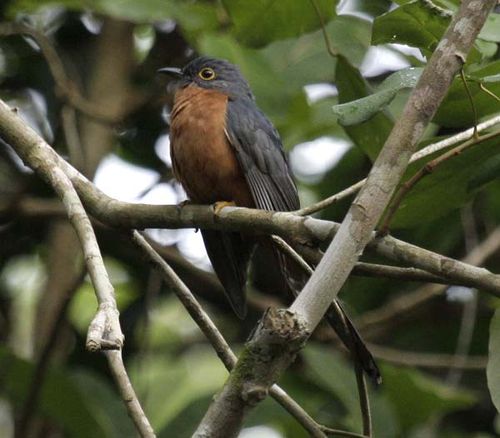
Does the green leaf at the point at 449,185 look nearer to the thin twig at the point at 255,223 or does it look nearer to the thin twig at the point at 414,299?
the thin twig at the point at 255,223

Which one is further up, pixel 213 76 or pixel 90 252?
pixel 213 76

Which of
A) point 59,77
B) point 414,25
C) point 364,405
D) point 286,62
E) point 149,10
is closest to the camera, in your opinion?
point 364,405

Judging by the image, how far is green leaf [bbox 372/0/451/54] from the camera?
11.6ft

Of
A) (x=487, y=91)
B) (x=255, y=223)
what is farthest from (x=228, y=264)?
(x=487, y=91)

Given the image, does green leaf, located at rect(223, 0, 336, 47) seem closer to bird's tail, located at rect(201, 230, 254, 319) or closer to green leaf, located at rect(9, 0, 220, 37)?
green leaf, located at rect(9, 0, 220, 37)

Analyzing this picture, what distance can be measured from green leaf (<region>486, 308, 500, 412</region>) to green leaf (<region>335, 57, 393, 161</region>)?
1021 millimetres

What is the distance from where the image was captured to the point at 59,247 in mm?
5992

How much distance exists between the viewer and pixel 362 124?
411cm

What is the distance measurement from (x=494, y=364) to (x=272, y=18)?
1959 millimetres

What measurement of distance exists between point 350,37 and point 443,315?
1.72 meters

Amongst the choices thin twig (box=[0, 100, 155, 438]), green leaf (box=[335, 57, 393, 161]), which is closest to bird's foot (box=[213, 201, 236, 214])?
thin twig (box=[0, 100, 155, 438])

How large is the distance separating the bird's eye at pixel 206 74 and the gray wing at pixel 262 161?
1.58 ft

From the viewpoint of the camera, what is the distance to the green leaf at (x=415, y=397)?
490 cm

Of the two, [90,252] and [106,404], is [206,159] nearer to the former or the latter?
[106,404]
